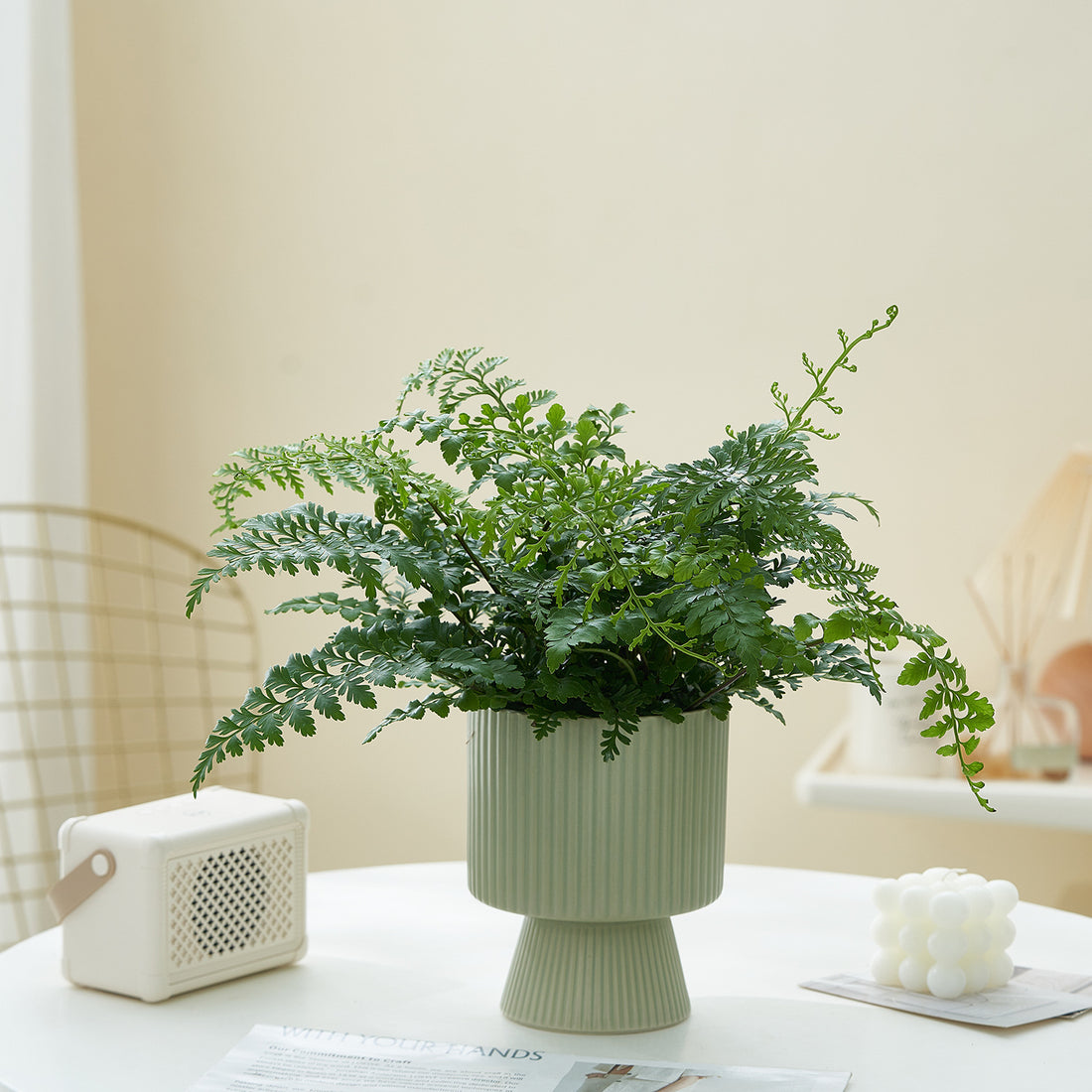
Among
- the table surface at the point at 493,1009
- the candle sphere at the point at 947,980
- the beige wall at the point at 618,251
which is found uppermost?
the beige wall at the point at 618,251

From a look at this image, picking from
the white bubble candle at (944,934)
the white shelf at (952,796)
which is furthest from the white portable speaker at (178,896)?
the white shelf at (952,796)

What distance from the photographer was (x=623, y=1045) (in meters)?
0.85

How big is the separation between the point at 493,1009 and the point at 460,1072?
12 centimetres

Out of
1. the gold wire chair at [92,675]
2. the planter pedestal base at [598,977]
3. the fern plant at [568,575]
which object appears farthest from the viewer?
the gold wire chair at [92,675]

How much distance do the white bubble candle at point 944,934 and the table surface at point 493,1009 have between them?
0.04 meters

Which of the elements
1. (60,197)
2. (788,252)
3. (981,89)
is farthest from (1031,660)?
(60,197)

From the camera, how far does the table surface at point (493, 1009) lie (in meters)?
0.82

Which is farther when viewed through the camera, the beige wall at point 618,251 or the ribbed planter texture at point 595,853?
the beige wall at point 618,251

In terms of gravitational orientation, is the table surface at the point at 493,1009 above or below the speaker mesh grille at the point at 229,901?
below

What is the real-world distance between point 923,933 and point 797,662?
11.7 inches

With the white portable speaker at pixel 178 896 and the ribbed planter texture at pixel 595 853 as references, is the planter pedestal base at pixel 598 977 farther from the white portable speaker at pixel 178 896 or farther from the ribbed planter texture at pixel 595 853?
the white portable speaker at pixel 178 896

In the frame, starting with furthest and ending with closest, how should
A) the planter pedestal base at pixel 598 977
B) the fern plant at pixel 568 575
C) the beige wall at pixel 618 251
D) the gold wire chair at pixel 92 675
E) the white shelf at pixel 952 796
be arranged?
the gold wire chair at pixel 92 675
the beige wall at pixel 618 251
the white shelf at pixel 952 796
the planter pedestal base at pixel 598 977
the fern plant at pixel 568 575

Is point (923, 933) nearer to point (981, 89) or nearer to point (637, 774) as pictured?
point (637, 774)

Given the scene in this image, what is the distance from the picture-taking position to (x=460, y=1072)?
80 centimetres
